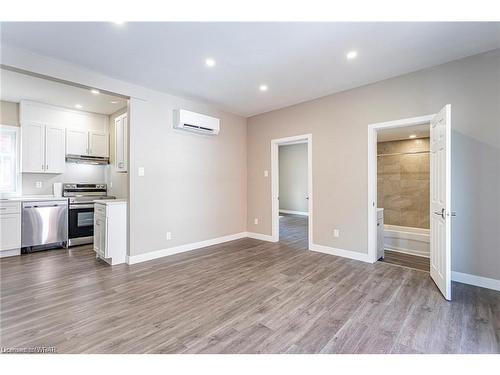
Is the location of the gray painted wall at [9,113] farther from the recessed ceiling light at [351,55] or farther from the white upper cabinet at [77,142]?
the recessed ceiling light at [351,55]

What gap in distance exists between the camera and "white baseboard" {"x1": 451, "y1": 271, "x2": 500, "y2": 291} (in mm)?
2684

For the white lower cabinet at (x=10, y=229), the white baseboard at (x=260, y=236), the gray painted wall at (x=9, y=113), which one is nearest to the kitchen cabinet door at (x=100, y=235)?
the white lower cabinet at (x=10, y=229)

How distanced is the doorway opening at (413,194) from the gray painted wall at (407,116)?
153 mm

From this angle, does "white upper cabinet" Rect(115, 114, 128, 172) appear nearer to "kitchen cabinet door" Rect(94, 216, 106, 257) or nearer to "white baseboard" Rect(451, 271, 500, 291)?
"kitchen cabinet door" Rect(94, 216, 106, 257)

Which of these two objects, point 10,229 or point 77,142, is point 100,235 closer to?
point 10,229

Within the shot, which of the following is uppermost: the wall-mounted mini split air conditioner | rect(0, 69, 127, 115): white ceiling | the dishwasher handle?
rect(0, 69, 127, 115): white ceiling

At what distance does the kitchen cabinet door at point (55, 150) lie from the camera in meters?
4.62

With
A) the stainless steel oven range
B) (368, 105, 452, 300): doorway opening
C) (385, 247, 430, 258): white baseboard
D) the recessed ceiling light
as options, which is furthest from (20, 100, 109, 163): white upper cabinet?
(385, 247, 430, 258): white baseboard

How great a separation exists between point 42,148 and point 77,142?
23.6 inches

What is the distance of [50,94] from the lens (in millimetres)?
4121

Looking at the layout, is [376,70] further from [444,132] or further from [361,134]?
[444,132]

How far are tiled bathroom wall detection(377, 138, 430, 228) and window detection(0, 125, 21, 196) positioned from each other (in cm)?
821

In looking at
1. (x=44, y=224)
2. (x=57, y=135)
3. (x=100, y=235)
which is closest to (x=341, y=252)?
(x=100, y=235)
